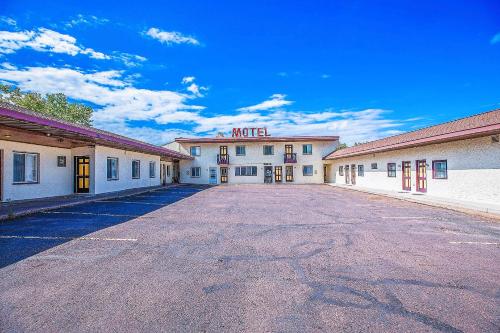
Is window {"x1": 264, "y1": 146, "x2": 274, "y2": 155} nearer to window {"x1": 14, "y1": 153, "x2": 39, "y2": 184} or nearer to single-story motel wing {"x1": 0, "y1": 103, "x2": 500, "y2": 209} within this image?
single-story motel wing {"x1": 0, "y1": 103, "x2": 500, "y2": 209}

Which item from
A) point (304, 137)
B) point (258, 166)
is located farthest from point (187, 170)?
point (304, 137)

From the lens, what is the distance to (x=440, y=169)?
54.8 feet

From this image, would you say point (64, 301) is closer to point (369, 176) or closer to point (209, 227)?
point (209, 227)

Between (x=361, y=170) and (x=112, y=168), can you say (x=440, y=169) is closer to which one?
(x=361, y=170)

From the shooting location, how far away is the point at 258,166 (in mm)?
36781

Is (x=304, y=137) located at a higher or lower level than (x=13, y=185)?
higher

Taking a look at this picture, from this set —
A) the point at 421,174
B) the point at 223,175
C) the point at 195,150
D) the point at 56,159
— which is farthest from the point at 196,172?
the point at 421,174

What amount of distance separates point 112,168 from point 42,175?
4392 mm

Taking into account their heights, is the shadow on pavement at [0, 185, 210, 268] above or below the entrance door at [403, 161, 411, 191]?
below

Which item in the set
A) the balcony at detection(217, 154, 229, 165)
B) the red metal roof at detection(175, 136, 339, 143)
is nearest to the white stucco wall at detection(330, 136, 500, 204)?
the red metal roof at detection(175, 136, 339, 143)

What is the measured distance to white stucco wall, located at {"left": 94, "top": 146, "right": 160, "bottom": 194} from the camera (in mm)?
16431

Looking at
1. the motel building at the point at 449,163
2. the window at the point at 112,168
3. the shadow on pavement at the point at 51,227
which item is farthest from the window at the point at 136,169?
the motel building at the point at 449,163

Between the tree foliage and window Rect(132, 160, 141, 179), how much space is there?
780 inches

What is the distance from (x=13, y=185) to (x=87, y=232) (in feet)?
28.3
